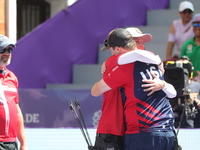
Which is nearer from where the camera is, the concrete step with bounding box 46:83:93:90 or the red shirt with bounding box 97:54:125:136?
the red shirt with bounding box 97:54:125:136

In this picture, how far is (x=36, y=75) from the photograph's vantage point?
10234 mm

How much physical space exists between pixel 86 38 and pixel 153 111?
6576mm

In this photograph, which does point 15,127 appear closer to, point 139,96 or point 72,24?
point 139,96

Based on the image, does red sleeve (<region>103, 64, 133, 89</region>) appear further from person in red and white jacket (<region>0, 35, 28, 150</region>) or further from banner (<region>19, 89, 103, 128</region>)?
banner (<region>19, 89, 103, 128</region>)

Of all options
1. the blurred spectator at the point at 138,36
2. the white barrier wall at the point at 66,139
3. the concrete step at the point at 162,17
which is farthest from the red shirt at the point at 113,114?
the concrete step at the point at 162,17

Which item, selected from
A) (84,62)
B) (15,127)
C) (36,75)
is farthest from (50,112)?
(15,127)

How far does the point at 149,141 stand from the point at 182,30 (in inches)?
208

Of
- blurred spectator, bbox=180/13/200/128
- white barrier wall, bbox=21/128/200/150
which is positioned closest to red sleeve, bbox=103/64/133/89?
white barrier wall, bbox=21/128/200/150

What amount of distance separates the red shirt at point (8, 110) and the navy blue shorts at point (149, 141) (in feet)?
3.08

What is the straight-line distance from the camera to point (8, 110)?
461cm

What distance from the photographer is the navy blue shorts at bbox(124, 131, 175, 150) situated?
4.26m

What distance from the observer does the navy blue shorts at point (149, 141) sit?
4262 mm

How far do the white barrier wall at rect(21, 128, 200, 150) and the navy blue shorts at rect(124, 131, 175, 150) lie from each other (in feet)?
6.05

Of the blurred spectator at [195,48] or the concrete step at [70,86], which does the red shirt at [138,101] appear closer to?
the blurred spectator at [195,48]
